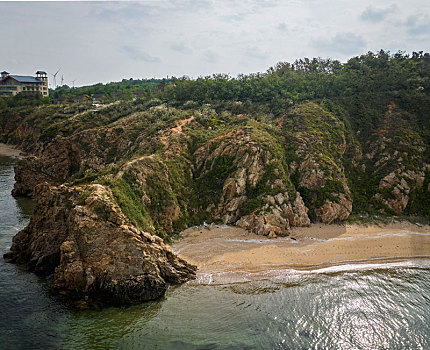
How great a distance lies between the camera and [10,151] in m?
87.6

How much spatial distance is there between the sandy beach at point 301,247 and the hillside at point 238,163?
1720mm

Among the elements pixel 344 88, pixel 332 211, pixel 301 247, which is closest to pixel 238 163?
pixel 332 211

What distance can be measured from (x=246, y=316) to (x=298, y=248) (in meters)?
11.3

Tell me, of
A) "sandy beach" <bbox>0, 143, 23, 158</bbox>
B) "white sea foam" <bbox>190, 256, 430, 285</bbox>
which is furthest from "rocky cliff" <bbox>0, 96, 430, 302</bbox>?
"sandy beach" <bbox>0, 143, 23, 158</bbox>

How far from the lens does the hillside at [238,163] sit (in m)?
29.0

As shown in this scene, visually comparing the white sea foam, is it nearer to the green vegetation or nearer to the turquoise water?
the turquoise water

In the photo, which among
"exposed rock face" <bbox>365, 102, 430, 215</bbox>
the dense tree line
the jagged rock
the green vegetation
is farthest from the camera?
the dense tree line

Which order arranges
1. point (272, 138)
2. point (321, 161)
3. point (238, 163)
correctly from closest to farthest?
point (238, 163), point (321, 161), point (272, 138)

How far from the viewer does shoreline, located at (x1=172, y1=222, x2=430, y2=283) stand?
30.7m

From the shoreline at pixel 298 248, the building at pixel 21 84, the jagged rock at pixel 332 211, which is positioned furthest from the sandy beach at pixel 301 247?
the building at pixel 21 84

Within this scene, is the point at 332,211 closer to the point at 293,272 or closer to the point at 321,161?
the point at 321,161

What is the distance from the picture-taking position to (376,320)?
24.6 meters

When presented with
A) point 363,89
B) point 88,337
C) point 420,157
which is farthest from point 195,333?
point 363,89

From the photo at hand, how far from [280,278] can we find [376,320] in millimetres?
7798
